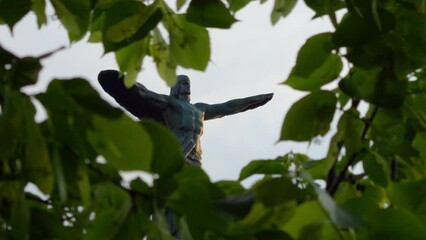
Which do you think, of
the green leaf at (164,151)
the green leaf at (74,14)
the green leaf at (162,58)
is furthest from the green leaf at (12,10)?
the green leaf at (164,151)

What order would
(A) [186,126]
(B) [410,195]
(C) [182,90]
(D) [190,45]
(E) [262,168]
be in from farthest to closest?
(C) [182,90]
(A) [186,126]
(E) [262,168]
(D) [190,45]
(B) [410,195]

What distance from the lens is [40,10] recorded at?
148cm

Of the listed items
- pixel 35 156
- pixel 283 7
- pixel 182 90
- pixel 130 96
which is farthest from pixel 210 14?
pixel 182 90

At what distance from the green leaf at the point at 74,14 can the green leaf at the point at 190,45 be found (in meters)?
0.16

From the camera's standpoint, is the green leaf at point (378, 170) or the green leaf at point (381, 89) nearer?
the green leaf at point (381, 89)

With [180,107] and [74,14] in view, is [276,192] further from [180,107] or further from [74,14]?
[180,107]

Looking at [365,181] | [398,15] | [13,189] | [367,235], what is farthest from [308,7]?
[13,189]

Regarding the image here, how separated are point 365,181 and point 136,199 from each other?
0.54 m

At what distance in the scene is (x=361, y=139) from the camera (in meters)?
1.37

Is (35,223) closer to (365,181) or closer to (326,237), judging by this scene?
(326,237)

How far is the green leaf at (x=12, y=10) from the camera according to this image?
1.44 meters

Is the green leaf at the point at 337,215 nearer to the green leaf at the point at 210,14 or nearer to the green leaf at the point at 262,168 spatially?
the green leaf at the point at 210,14

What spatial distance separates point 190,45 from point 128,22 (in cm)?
15

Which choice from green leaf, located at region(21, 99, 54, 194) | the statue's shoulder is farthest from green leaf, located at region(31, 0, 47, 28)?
the statue's shoulder
